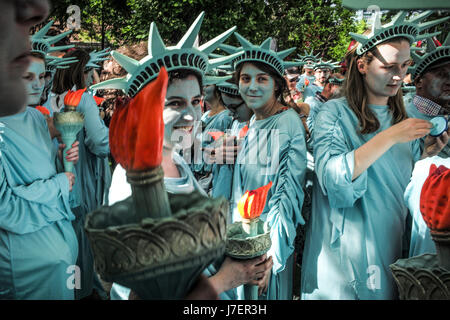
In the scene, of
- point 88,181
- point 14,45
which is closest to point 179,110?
point 14,45

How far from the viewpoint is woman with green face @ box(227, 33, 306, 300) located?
91.3 inches

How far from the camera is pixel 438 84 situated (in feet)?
8.06

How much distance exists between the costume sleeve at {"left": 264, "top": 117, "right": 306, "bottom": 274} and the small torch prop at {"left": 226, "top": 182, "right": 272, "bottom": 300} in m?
0.97

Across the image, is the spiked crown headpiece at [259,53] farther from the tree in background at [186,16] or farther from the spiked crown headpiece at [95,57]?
the spiked crown headpiece at [95,57]

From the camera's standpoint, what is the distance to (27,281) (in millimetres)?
1777

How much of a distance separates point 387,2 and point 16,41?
5.37ft

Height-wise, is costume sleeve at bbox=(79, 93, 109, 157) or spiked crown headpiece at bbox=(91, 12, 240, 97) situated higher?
spiked crown headpiece at bbox=(91, 12, 240, 97)

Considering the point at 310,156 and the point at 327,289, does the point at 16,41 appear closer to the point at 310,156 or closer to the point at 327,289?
the point at 327,289

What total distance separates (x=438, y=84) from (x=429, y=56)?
185 mm

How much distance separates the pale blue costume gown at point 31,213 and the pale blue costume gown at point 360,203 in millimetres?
1357

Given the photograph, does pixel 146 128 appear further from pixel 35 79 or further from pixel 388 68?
pixel 388 68

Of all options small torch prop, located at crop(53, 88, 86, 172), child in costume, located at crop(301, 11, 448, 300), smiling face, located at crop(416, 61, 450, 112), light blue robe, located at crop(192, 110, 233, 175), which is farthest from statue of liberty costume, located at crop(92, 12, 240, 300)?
smiling face, located at crop(416, 61, 450, 112)

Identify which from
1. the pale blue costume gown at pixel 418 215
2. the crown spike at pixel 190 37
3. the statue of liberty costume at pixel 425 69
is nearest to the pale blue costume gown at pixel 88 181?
the crown spike at pixel 190 37

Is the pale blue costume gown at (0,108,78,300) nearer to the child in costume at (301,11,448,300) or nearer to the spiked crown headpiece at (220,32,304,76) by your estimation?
the spiked crown headpiece at (220,32,304,76)
